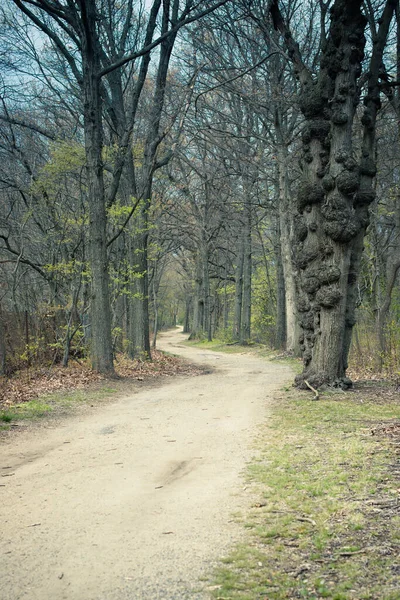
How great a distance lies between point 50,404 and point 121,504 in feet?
17.8

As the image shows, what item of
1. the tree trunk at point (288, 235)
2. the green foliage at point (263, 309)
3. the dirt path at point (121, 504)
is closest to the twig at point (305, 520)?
the dirt path at point (121, 504)

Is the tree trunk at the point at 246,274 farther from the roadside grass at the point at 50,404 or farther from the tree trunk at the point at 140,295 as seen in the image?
the roadside grass at the point at 50,404

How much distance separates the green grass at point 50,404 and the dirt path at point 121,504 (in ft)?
2.06

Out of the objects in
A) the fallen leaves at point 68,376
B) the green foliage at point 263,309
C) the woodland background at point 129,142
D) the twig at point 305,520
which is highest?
the woodland background at point 129,142

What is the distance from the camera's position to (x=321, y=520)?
3.87 meters

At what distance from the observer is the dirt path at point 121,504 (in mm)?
3188

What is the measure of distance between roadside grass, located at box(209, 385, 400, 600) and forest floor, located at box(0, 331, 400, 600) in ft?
0.04

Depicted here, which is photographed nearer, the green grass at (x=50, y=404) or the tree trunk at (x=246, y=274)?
the green grass at (x=50, y=404)

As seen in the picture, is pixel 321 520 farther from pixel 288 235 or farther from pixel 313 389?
pixel 288 235

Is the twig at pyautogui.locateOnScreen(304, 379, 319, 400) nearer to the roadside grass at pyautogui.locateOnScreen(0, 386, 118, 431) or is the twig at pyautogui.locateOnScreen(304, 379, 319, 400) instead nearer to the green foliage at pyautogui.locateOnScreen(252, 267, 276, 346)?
the roadside grass at pyautogui.locateOnScreen(0, 386, 118, 431)

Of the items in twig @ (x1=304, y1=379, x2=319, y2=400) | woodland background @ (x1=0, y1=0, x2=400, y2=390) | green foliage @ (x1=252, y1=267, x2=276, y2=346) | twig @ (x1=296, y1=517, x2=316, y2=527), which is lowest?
twig @ (x1=304, y1=379, x2=319, y2=400)

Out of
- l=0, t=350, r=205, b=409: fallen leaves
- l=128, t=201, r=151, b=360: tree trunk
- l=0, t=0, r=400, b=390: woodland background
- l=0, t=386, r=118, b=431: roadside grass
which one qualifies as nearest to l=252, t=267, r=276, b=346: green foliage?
l=0, t=0, r=400, b=390: woodland background

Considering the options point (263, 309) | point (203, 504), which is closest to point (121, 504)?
point (203, 504)

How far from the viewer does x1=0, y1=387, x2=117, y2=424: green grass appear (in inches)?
323
